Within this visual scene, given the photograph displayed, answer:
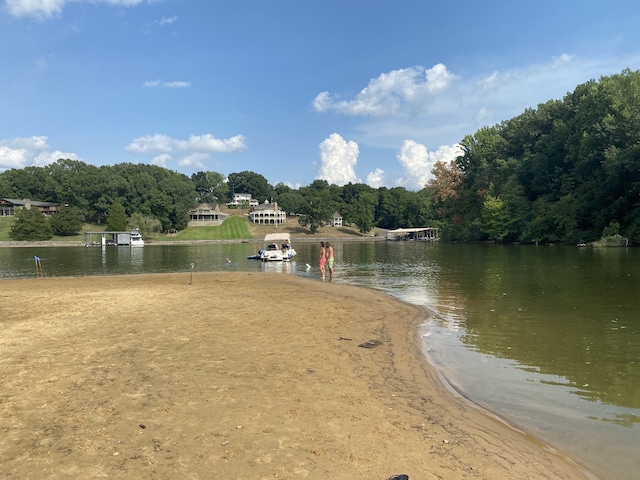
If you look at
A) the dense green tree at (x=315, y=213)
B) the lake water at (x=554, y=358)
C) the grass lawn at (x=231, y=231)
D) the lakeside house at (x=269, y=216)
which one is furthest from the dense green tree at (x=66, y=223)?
the lake water at (x=554, y=358)

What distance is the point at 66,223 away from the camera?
11238cm

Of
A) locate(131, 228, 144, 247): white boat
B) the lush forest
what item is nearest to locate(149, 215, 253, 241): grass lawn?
the lush forest

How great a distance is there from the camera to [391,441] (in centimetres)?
555

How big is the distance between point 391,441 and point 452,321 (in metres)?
9.28

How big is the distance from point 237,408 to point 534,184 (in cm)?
8154

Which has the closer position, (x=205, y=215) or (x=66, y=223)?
(x=66, y=223)

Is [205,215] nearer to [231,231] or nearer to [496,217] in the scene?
[231,231]

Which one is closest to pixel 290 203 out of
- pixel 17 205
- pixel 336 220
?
pixel 336 220

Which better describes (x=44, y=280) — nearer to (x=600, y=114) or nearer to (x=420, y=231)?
(x=600, y=114)

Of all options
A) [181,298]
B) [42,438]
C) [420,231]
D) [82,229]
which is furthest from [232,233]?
[42,438]

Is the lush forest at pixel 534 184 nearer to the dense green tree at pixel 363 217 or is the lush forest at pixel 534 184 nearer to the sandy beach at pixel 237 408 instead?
the dense green tree at pixel 363 217

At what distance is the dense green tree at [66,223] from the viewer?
368 ft

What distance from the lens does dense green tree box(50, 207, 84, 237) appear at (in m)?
112

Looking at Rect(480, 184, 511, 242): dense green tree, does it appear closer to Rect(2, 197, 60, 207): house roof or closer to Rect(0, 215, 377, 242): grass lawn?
Rect(0, 215, 377, 242): grass lawn
